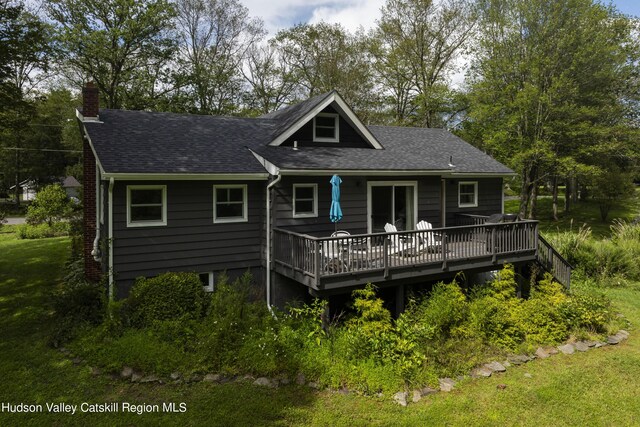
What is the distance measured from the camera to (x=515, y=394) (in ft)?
24.0

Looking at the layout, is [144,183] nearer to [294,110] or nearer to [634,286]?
[294,110]

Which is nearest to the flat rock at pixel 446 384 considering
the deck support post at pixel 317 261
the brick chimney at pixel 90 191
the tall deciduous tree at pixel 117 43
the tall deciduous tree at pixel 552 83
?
the deck support post at pixel 317 261

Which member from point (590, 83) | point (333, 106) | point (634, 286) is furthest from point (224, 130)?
point (590, 83)

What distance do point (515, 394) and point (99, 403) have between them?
7522mm

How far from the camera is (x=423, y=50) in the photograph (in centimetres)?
3253

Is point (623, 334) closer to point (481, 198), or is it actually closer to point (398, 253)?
point (398, 253)

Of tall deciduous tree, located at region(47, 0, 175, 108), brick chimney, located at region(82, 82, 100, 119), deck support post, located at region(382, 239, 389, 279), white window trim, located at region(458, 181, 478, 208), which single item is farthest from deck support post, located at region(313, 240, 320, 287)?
tall deciduous tree, located at region(47, 0, 175, 108)

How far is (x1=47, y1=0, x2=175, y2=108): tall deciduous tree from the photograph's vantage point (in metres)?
25.7

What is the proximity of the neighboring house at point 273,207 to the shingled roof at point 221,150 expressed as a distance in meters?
0.05

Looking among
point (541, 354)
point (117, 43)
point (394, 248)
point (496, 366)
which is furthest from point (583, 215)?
point (117, 43)

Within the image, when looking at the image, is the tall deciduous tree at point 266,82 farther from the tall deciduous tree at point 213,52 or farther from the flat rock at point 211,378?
the flat rock at point 211,378

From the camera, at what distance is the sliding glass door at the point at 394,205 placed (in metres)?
13.4

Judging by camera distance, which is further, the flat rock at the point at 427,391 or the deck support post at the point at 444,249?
the deck support post at the point at 444,249

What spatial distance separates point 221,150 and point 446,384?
28.9 ft
